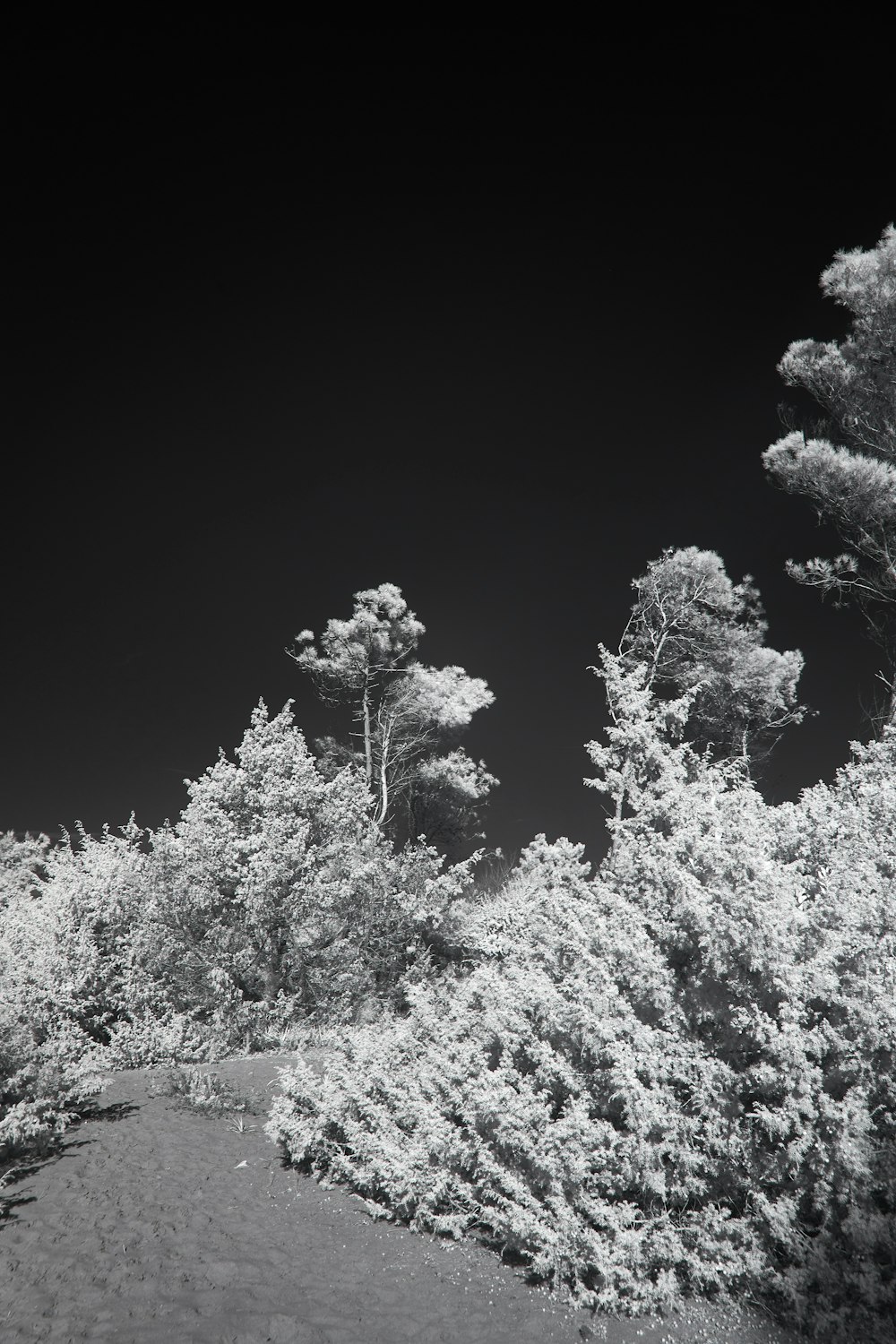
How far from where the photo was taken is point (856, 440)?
11883mm

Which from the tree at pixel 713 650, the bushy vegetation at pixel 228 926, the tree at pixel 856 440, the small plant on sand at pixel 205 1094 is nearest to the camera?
the small plant on sand at pixel 205 1094

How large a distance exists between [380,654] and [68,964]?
35.2 ft

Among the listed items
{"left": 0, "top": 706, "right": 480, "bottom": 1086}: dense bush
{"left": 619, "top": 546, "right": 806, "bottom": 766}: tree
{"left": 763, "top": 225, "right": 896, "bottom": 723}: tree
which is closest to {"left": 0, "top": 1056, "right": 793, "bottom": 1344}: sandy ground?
{"left": 0, "top": 706, "right": 480, "bottom": 1086}: dense bush

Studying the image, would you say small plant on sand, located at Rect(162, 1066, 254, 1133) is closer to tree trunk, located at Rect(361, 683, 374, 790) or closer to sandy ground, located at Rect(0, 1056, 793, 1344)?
sandy ground, located at Rect(0, 1056, 793, 1344)

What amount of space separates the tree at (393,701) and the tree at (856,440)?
8752 mm

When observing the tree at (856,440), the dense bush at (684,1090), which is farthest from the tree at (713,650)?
the dense bush at (684,1090)

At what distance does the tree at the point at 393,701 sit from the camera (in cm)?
1783

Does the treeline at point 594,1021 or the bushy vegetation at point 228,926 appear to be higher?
the bushy vegetation at point 228,926

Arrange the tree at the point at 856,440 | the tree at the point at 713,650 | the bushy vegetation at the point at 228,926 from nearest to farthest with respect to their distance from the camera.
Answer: the bushy vegetation at the point at 228,926 → the tree at the point at 856,440 → the tree at the point at 713,650

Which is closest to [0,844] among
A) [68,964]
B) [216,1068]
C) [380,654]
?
[380,654]

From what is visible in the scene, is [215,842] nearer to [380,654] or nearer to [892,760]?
[892,760]

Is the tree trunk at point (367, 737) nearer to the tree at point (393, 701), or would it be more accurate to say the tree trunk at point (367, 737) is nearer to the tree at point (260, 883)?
the tree at point (393, 701)

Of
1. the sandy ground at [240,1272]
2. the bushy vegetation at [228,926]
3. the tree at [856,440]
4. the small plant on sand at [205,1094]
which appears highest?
the tree at [856,440]

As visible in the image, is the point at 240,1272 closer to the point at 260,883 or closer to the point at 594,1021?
the point at 594,1021
